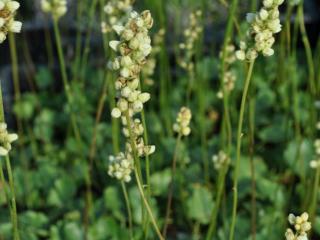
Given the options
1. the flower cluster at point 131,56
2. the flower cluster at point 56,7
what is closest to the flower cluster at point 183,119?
the flower cluster at point 131,56

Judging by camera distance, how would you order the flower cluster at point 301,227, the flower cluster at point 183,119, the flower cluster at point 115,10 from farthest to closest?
the flower cluster at point 115,10, the flower cluster at point 183,119, the flower cluster at point 301,227

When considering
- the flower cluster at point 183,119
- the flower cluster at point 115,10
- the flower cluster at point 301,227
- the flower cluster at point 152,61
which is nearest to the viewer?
the flower cluster at point 301,227

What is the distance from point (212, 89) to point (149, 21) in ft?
5.14

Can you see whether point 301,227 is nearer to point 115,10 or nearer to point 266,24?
point 266,24

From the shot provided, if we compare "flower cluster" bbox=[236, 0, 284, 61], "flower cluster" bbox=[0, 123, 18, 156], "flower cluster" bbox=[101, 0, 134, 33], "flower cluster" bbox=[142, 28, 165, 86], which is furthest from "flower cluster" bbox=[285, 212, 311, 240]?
"flower cluster" bbox=[142, 28, 165, 86]

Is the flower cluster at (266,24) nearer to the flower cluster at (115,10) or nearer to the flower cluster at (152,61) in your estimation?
the flower cluster at (115,10)

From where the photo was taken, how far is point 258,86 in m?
2.32

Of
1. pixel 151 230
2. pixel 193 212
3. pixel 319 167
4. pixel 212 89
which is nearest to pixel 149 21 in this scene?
pixel 319 167

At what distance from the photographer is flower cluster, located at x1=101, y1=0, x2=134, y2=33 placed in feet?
4.72

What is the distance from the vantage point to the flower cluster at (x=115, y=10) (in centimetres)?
144

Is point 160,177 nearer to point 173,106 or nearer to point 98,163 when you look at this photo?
point 98,163

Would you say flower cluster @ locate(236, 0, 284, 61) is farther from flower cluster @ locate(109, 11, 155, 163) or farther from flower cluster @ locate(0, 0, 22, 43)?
flower cluster @ locate(0, 0, 22, 43)

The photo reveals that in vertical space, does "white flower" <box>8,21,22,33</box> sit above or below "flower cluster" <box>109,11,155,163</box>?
above

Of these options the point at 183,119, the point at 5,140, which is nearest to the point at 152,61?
the point at 183,119
